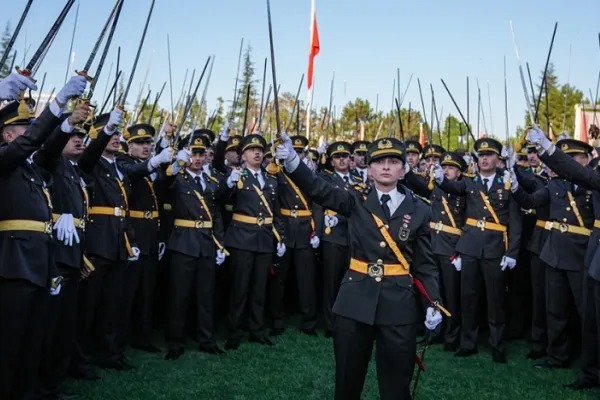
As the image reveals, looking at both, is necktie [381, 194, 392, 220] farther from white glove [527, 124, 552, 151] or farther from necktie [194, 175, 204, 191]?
necktie [194, 175, 204, 191]

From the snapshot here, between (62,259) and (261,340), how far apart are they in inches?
129

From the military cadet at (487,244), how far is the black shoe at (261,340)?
2.35 metres

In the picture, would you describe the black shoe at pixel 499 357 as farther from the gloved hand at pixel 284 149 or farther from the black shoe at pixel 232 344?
the gloved hand at pixel 284 149

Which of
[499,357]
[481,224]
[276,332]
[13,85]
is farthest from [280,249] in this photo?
[13,85]

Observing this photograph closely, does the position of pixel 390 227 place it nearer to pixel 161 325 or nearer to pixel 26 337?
pixel 26 337

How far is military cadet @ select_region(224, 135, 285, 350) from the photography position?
7.62m

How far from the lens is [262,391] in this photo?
19.0 ft

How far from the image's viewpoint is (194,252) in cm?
699

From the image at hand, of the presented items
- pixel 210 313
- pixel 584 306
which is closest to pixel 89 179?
pixel 210 313

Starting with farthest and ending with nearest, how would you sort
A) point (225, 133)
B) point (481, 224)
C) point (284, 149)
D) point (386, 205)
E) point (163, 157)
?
point (225, 133) < point (481, 224) < point (163, 157) < point (386, 205) < point (284, 149)

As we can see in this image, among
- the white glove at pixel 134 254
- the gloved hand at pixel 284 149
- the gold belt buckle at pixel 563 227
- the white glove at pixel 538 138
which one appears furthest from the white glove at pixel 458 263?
Answer: the gloved hand at pixel 284 149

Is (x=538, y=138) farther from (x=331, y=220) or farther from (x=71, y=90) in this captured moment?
(x=331, y=220)

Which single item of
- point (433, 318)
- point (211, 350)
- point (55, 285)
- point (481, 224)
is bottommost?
point (211, 350)

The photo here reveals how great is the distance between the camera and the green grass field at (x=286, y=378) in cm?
570
